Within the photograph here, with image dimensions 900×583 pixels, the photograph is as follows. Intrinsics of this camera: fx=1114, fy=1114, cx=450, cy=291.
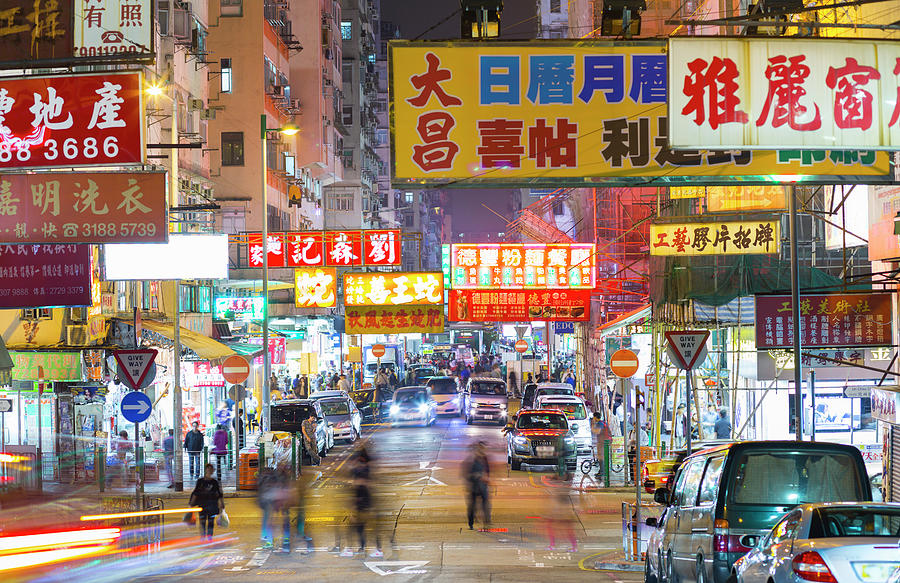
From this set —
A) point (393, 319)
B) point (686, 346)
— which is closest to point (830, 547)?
point (686, 346)

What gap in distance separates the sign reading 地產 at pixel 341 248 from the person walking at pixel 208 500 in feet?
57.0

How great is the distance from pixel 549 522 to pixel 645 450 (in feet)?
22.4

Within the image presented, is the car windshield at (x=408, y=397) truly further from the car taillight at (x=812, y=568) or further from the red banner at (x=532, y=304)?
the car taillight at (x=812, y=568)

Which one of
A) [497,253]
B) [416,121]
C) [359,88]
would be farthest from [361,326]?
[359,88]

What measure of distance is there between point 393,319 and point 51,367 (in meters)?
13.1

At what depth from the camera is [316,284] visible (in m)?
39.4

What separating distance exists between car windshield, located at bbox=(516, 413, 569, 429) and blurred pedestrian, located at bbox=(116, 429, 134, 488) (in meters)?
11.1

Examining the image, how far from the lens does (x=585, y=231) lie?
58062mm

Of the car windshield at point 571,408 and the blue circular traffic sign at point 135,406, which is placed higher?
the blue circular traffic sign at point 135,406

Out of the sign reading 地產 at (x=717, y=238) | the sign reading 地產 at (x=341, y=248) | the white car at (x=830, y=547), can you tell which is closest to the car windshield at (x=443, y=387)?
the sign reading 地產 at (x=341, y=248)

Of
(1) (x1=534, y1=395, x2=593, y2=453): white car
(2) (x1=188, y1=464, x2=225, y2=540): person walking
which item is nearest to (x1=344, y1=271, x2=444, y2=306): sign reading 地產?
(1) (x1=534, y1=395, x2=593, y2=453): white car

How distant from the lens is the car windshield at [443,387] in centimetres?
5150

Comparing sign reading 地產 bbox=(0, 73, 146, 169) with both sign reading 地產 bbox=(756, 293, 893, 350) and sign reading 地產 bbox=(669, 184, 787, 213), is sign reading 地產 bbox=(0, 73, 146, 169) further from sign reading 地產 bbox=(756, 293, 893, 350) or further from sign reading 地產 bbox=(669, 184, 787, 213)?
sign reading 地產 bbox=(669, 184, 787, 213)

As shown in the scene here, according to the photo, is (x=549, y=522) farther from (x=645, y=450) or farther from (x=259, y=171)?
(x=259, y=171)
